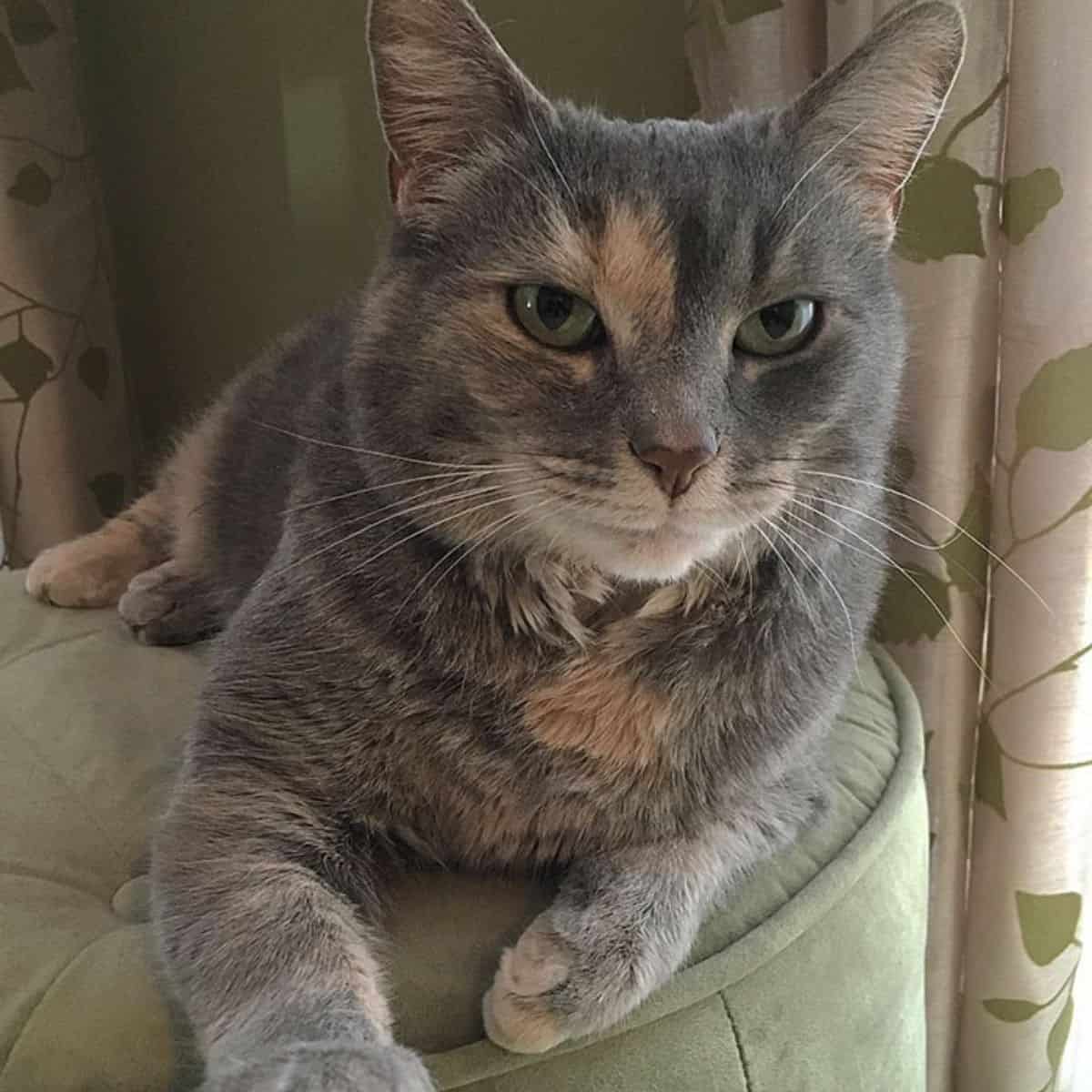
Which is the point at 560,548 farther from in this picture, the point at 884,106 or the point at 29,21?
the point at 29,21

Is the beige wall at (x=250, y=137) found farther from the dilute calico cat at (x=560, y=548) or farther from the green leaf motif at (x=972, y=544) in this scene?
the dilute calico cat at (x=560, y=548)

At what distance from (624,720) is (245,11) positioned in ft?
4.45

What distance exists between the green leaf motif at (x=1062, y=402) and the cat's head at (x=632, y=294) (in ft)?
0.80

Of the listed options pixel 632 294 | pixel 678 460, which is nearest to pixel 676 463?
pixel 678 460

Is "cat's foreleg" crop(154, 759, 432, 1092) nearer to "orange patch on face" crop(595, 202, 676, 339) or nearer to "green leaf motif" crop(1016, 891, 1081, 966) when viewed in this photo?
"orange patch on face" crop(595, 202, 676, 339)

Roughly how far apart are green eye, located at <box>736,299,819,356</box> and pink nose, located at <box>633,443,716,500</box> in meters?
0.11

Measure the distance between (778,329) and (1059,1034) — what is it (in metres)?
0.87

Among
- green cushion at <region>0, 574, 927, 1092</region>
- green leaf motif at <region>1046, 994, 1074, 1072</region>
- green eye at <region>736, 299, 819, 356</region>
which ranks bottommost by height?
green leaf motif at <region>1046, 994, 1074, 1072</region>

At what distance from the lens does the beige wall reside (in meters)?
1.63

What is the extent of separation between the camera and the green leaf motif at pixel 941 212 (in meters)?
1.08

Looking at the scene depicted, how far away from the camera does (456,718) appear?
2.81 feet

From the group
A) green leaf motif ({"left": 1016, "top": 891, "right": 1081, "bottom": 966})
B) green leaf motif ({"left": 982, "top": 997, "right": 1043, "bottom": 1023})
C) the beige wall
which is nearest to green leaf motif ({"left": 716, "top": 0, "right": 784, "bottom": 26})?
the beige wall

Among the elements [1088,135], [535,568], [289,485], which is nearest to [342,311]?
[289,485]

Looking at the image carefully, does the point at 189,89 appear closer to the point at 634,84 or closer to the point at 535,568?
the point at 634,84
